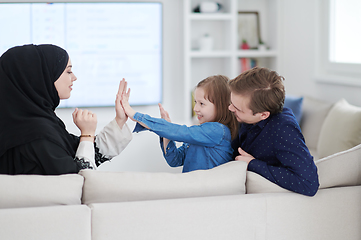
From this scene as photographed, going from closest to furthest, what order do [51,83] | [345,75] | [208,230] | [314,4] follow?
[208,230] < [51,83] < [345,75] < [314,4]

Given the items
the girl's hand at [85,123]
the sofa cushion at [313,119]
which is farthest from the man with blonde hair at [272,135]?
the sofa cushion at [313,119]

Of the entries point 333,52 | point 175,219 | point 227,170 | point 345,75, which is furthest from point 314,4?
point 175,219

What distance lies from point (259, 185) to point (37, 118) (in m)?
0.87

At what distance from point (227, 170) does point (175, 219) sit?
0.26 meters

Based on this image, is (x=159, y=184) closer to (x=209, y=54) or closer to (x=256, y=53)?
(x=209, y=54)

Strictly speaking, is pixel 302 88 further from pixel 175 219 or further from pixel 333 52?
pixel 175 219

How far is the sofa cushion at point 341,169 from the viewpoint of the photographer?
4.55ft

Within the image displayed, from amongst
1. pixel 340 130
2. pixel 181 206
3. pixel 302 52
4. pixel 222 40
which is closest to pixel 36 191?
pixel 181 206

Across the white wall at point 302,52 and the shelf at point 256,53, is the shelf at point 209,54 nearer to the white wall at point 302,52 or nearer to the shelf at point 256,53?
the shelf at point 256,53

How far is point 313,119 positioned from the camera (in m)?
3.10

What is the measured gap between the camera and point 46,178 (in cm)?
119

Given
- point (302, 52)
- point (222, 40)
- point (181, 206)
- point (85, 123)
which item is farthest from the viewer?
point (222, 40)

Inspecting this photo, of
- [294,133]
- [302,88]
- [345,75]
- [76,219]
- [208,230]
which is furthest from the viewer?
[302,88]

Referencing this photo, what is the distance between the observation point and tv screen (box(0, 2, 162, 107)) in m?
3.92
